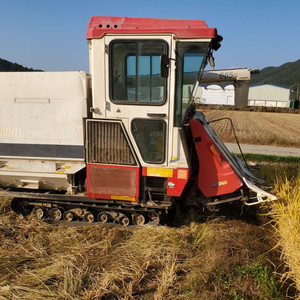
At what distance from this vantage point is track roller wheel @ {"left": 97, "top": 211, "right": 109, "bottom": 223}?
4738 millimetres

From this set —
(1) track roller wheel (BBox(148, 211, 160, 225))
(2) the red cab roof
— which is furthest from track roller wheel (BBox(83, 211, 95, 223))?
(2) the red cab roof

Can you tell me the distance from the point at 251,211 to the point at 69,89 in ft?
13.5

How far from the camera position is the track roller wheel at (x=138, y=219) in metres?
4.66

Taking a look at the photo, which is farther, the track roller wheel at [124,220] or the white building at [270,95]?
the white building at [270,95]

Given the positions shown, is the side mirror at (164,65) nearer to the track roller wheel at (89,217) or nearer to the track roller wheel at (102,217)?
the track roller wheel at (102,217)

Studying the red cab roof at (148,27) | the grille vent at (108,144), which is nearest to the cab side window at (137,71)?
the red cab roof at (148,27)

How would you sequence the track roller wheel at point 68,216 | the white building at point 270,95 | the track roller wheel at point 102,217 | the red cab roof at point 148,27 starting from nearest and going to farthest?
1. the red cab roof at point 148,27
2. the track roller wheel at point 102,217
3. the track roller wheel at point 68,216
4. the white building at point 270,95

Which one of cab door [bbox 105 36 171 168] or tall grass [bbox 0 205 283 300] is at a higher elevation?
cab door [bbox 105 36 171 168]

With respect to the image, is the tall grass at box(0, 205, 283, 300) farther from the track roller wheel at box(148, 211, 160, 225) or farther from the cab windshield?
the cab windshield

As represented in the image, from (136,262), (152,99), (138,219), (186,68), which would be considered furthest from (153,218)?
(186,68)

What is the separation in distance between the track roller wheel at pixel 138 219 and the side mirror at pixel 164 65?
237cm

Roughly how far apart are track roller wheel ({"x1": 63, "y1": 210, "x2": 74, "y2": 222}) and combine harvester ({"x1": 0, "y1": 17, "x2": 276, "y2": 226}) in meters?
0.02

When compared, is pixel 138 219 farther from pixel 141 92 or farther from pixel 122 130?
pixel 141 92

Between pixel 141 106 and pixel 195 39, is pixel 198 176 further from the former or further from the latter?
pixel 195 39
